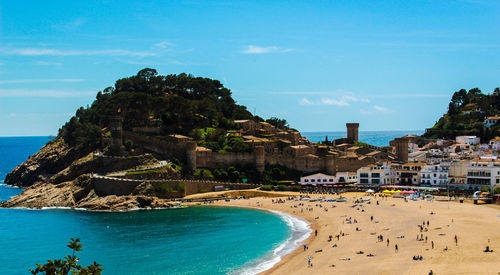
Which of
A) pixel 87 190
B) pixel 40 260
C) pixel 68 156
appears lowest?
pixel 40 260

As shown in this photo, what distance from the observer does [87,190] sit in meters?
58.5

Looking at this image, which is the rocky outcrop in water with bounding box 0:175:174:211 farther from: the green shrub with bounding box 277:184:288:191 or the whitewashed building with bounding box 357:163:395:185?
the whitewashed building with bounding box 357:163:395:185

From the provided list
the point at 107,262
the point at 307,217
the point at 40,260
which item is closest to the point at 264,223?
the point at 307,217


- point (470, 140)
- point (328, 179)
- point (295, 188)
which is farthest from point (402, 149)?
point (470, 140)

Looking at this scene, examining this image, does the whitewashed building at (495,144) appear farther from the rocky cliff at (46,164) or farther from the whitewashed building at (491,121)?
the rocky cliff at (46,164)

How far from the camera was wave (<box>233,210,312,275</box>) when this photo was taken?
30666mm

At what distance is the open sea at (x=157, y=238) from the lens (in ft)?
106

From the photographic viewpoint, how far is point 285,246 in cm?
3591

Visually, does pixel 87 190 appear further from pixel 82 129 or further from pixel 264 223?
pixel 264 223

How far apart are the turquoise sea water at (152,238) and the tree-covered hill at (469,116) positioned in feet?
178

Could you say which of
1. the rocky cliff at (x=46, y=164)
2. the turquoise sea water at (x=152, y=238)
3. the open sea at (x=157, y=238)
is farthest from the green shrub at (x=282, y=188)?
the rocky cliff at (x=46, y=164)

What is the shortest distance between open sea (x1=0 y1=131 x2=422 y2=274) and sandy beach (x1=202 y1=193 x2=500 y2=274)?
2.14m

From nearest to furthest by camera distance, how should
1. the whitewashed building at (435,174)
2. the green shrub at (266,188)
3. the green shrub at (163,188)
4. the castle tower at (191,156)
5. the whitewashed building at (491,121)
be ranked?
the whitewashed building at (435,174), the green shrub at (163,188), the green shrub at (266,188), the castle tower at (191,156), the whitewashed building at (491,121)

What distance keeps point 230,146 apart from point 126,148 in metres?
13.1
